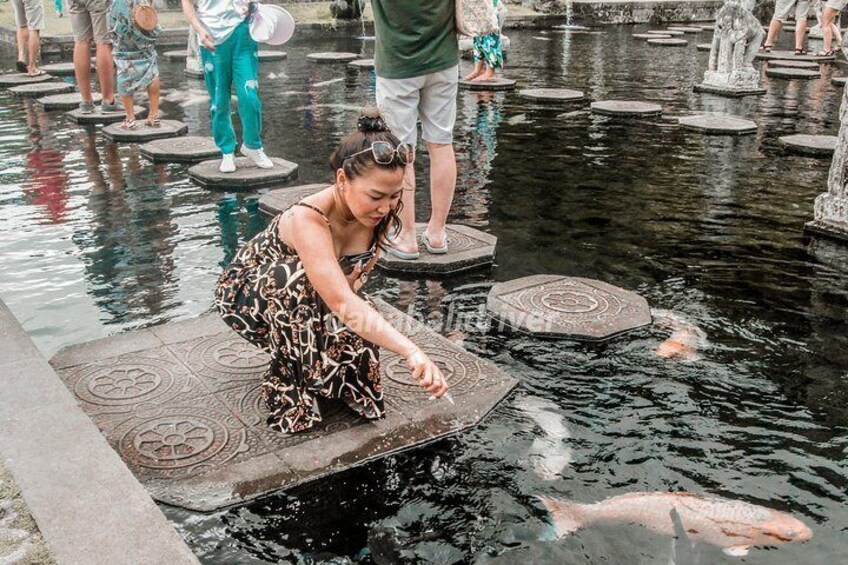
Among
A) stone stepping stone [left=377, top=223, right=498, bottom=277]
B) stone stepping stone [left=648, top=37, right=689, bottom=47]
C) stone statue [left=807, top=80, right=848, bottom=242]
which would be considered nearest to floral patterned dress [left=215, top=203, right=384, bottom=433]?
stone stepping stone [left=377, top=223, right=498, bottom=277]

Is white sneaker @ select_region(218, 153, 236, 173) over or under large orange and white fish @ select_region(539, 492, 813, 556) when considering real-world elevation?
over

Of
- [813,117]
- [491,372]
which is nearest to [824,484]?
[491,372]

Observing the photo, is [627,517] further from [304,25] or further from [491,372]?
[304,25]

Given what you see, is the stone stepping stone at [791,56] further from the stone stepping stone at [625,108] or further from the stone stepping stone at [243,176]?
the stone stepping stone at [243,176]

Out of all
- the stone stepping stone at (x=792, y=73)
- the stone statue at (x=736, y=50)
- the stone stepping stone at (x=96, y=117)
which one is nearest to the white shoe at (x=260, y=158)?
the stone stepping stone at (x=96, y=117)

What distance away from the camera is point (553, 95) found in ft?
35.4

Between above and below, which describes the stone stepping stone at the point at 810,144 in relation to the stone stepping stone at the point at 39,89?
below

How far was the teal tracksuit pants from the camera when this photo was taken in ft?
20.7

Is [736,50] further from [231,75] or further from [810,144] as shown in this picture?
[231,75]

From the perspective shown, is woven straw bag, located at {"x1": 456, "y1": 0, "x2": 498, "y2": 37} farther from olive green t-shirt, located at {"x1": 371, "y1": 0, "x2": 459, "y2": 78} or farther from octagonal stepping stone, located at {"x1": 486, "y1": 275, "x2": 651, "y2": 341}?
octagonal stepping stone, located at {"x1": 486, "y1": 275, "x2": 651, "y2": 341}

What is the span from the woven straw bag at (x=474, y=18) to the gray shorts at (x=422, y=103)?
24 cm

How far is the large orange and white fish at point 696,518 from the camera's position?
2641 millimetres

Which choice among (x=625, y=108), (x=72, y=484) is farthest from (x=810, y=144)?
(x=72, y=484)

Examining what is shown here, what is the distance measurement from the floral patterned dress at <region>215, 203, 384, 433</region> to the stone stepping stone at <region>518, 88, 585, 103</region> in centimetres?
803
